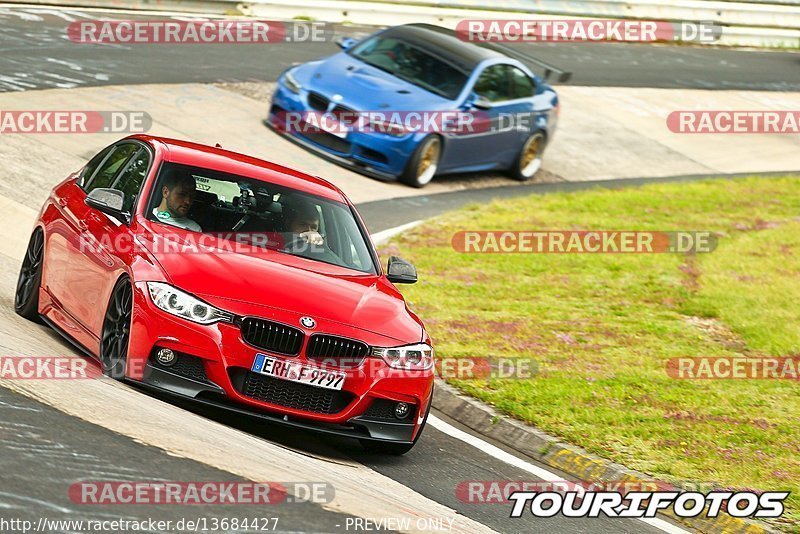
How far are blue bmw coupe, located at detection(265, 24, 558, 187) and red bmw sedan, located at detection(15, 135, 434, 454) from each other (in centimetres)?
796

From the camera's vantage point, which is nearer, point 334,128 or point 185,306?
point 185,306

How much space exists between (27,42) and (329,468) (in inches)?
551

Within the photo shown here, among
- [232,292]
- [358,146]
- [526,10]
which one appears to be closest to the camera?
[232,292]

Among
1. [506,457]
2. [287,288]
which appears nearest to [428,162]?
[506,457]

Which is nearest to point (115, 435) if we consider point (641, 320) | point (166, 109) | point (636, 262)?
point (641, 320)

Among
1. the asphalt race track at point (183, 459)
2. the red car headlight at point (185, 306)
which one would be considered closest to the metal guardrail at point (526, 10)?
the asphalt race track at point (183, 459)

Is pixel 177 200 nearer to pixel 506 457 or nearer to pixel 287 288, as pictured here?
pixel 287 288

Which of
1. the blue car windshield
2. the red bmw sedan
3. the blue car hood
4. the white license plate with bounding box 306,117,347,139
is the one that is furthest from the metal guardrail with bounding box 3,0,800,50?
the red bmw sedan

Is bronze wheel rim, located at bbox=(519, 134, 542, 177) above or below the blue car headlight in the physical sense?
below

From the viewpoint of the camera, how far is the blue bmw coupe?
686 inches

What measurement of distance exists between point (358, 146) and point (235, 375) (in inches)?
404

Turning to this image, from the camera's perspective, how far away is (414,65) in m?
18.6

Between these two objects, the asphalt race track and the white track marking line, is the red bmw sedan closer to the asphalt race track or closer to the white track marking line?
the asphalt race track

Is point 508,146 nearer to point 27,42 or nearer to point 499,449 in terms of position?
point 27,42
